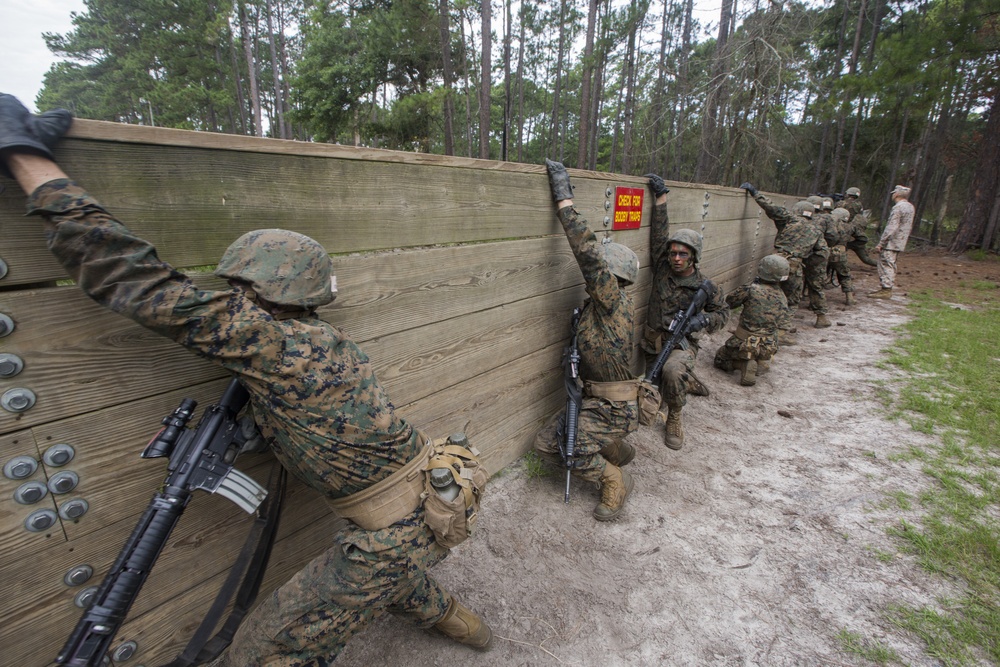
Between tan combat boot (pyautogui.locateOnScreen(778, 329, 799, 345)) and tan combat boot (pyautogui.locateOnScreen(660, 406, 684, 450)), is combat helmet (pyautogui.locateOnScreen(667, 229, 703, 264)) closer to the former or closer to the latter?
tan combat boot (pyautogui.locateOnScreen(660, 406, 684, 450))

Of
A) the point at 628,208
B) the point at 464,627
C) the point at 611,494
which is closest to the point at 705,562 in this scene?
the point at 611,494

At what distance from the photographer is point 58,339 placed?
1417 mm

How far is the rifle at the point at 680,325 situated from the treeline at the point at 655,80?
239cm

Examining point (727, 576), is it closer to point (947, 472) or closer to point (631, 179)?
point (947, 472)

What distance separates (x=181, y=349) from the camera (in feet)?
5.46

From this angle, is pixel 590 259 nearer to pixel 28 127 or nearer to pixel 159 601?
pixel 28 127

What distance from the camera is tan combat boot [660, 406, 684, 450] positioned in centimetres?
415

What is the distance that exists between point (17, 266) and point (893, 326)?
996 centimetres

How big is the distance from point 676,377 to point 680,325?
570mm

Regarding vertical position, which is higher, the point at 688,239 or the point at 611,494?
the point at 688,239

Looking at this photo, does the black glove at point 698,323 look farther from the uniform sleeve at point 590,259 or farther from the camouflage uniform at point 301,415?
the camouflage uniform at point 301,415

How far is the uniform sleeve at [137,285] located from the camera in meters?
1.24

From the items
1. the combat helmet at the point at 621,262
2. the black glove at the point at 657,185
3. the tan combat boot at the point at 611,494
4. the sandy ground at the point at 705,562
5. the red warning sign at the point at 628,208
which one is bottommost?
the sandy ground at the point at 705,562

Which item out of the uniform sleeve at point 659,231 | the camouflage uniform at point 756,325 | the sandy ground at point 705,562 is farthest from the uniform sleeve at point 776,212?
the sandy ground at point 705,562
